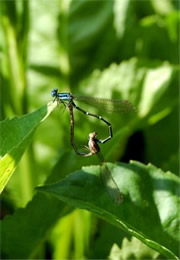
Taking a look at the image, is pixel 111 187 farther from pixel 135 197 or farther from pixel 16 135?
pixel 16 135

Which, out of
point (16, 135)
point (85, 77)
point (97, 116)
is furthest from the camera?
point (85, 77)

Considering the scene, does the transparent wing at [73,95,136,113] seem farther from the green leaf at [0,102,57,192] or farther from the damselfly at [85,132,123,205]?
the green leaf at [0,102,57,192]

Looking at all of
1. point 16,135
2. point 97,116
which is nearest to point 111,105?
point 97,116

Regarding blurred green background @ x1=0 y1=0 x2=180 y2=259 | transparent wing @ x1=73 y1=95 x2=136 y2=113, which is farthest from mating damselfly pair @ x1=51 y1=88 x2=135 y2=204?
blurred green background @ x1=0 y1=0 x2=180 y2=259

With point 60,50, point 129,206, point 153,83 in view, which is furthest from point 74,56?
point 129,206

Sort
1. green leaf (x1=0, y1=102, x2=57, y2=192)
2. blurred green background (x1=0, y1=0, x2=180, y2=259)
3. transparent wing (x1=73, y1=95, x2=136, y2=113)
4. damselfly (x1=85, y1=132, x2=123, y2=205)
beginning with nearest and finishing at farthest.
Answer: green leaf (x1=0, y1=102, x2=57, y2=192) → damselfly (x1=85, y1=132, x2=123, y2=205) → transparent wing (x1=73, y1=95, x2=136, y2=113) → blurred green background (x1=0, y1=0, x2=180, y2=259)

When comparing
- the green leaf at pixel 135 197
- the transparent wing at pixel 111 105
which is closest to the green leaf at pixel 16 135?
the green leaf at pixel 135 197

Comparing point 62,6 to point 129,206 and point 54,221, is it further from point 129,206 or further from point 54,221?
point 129,206
